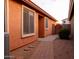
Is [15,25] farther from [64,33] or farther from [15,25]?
[64,33]

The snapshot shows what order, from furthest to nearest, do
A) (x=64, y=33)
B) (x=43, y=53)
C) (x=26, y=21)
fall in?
(x=64, y=33) → (x=26, y=21) → (x=43, y=53)

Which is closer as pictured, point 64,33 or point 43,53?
point 43,53

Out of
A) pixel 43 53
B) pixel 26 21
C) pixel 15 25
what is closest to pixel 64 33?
pixel 26 21

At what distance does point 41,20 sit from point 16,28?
9837mm

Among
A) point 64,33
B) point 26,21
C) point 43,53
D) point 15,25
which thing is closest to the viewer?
point 43,53

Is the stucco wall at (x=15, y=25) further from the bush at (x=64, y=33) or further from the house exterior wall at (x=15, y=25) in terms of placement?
the bush at (x=64, y=33)

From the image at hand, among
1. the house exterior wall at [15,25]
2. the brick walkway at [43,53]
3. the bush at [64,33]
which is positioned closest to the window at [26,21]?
the house exterior wall at [15,25]

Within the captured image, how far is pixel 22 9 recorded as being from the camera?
953 cm

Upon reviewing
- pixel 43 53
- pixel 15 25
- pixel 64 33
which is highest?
pixel 15 25

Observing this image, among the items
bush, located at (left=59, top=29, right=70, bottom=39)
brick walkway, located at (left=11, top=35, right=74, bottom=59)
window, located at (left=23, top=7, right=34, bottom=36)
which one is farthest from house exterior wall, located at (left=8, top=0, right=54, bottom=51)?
bush, located at (left=59, top=29, right=70, bottom=39)

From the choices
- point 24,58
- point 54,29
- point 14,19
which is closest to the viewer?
point 24,58
